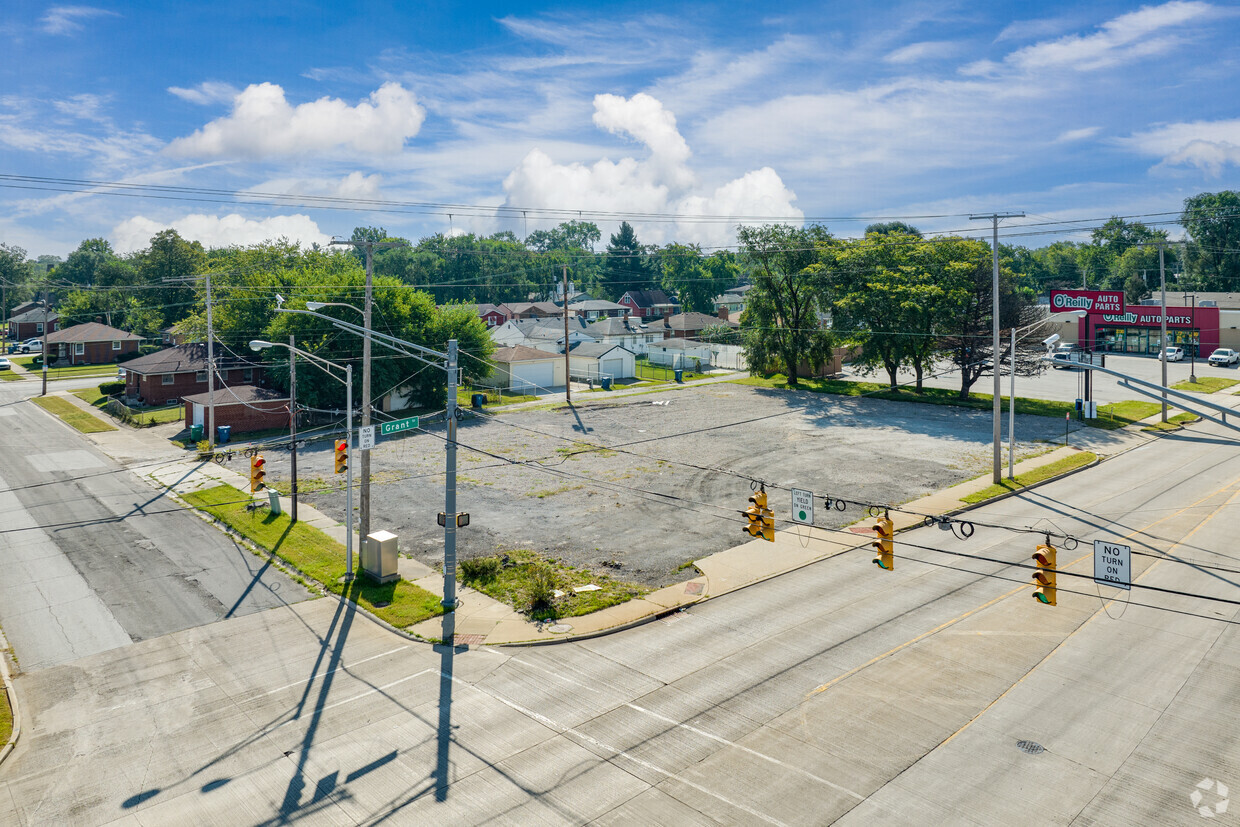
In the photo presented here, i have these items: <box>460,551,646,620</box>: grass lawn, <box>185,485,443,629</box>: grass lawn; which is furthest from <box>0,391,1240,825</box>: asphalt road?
<box>460,551,646,620</box>: grass lawn

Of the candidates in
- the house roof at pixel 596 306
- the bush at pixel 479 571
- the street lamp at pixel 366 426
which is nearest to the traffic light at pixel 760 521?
the bush at pixel 479 571

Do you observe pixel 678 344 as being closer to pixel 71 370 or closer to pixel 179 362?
pixel 179 362

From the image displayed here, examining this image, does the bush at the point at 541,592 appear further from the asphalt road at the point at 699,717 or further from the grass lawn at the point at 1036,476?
the grass lawn at the point at 1036,476

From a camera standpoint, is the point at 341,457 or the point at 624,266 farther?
the point at 624,266

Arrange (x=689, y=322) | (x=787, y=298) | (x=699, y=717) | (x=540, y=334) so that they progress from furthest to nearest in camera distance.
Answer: (x=689, y=322) < (x=540, y=334) < (x=787, y=298) < (x=699, y=717)

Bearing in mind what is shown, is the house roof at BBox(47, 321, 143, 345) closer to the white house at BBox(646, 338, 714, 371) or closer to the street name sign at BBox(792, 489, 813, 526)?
the white house at BBox(646, 338, 714, 371)

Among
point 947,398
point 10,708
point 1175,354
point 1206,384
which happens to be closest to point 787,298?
point 947,398
